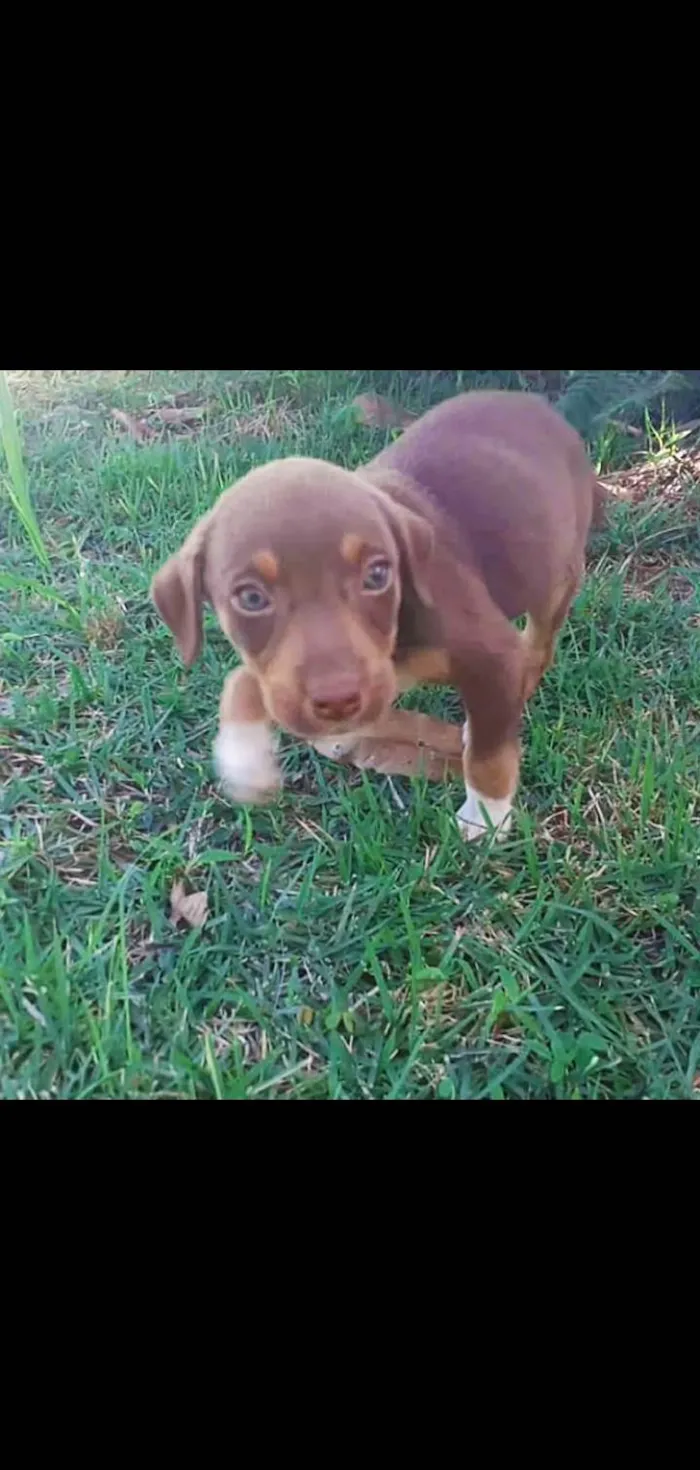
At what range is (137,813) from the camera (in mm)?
1483

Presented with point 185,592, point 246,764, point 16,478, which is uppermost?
point 16,478

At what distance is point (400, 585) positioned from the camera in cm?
138

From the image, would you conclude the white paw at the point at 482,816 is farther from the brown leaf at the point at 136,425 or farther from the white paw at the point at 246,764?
the brown leaf at the point at 136,425

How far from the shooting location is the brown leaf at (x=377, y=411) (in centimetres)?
147

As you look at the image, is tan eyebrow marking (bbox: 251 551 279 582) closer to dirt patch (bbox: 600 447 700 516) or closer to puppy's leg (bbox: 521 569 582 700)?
puppy's leg (bbox: 521 569 582 700)

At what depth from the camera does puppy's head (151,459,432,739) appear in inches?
52.0

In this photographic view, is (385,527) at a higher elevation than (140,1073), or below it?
higher

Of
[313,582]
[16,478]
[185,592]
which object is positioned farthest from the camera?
[16,478]

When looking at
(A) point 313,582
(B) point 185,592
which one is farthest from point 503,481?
(B) point 185,592

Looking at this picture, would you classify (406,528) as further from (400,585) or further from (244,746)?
(244,746)

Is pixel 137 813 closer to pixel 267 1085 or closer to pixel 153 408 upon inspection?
pixel 267 1085

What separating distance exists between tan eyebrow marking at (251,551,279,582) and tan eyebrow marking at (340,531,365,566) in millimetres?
82

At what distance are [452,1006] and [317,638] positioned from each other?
0.50 m
